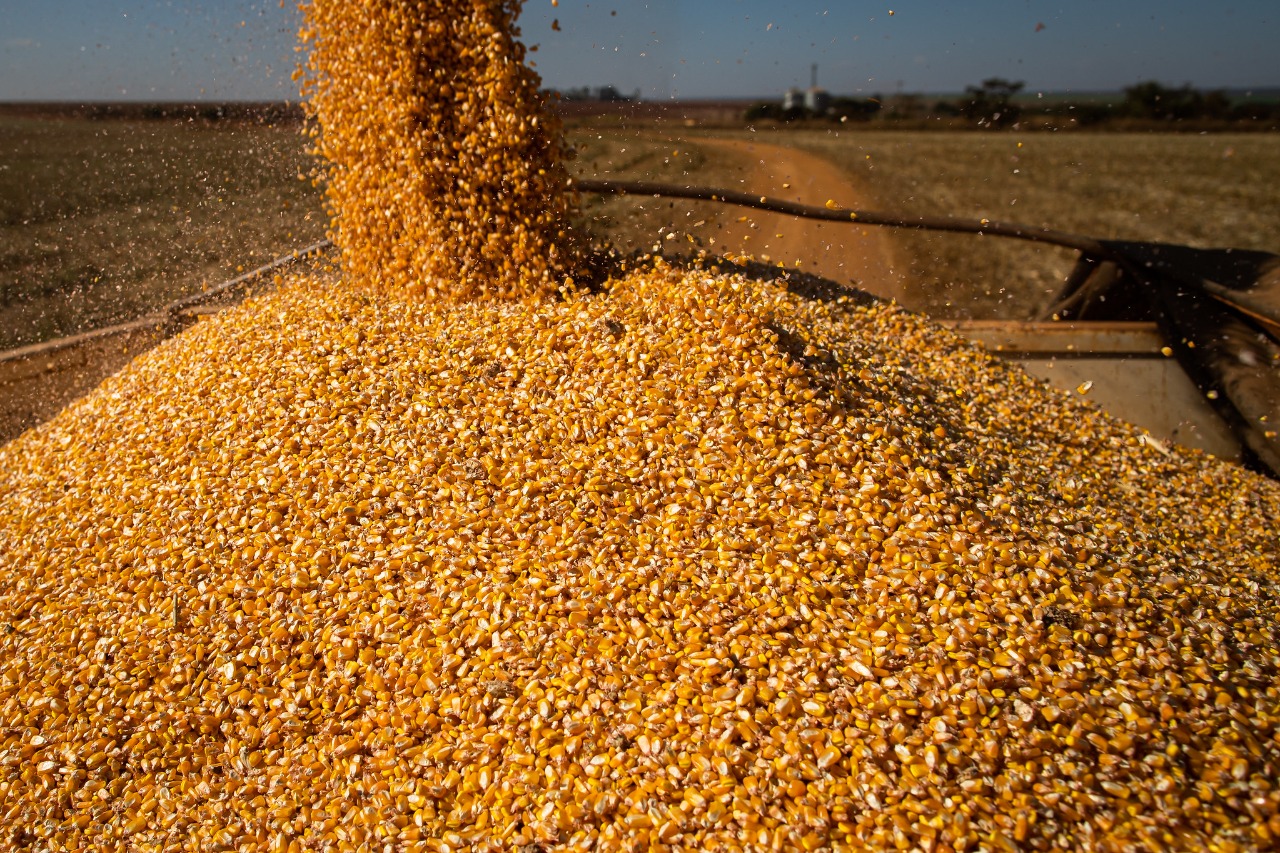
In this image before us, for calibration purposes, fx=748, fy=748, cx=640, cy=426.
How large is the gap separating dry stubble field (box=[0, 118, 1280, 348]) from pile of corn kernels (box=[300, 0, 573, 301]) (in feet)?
1.54

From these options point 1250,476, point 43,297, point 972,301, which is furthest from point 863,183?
point 43,297

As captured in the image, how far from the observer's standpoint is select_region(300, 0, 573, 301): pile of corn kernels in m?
3.58

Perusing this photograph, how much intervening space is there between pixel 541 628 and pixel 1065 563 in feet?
5.36

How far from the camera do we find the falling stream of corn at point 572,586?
1.81m

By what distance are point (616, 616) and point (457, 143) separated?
258 cm

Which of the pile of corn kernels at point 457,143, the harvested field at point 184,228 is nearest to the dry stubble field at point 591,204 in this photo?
the harvested field at point 184,228

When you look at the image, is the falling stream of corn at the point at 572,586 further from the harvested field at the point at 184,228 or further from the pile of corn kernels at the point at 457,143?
the harvested field at the point at 184,228

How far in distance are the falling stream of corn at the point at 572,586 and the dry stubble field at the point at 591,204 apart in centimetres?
117

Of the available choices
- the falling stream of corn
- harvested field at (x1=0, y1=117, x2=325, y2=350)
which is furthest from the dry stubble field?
the falling stream of corn

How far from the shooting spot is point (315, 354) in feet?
11.1

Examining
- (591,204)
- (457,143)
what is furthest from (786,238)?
(457,143)

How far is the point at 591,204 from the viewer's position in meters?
4.86

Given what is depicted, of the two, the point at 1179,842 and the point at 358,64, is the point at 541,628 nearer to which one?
the point at 1179,842

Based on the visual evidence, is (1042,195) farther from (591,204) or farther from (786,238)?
(591,204)
